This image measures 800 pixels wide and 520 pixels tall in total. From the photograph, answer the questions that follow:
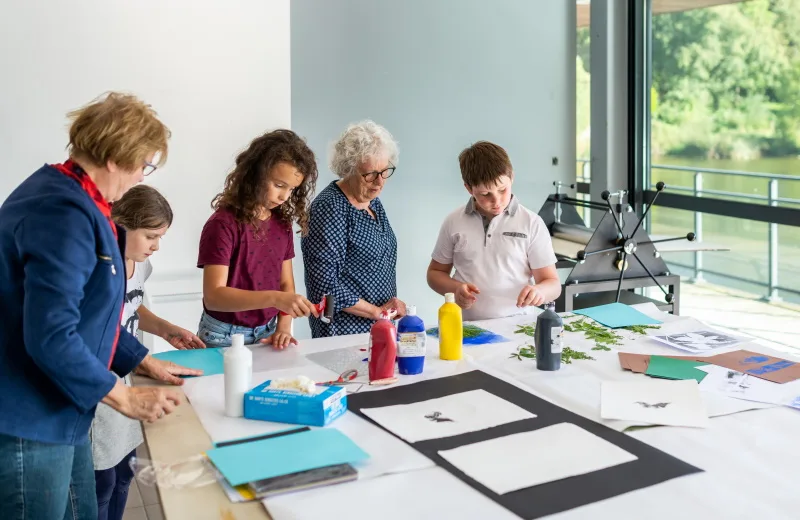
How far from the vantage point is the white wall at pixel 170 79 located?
306 cm

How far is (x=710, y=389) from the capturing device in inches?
76.1

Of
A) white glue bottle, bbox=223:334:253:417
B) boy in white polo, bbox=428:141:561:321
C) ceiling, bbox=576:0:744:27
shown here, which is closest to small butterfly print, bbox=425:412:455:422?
white glue bottle, bbox=223:334:253:417

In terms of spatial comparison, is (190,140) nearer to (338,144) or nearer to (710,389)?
(338,144)

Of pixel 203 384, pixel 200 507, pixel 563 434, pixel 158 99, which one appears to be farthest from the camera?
pixel 158 99

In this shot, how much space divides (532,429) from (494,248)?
1169 millimetres

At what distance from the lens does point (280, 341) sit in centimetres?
237

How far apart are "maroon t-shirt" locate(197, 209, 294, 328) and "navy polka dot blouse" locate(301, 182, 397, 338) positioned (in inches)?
4.2

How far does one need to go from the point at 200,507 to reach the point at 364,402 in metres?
0.57

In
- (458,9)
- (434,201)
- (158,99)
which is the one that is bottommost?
(434,201)

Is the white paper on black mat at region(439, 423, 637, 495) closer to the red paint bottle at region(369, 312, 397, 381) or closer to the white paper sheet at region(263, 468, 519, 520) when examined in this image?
the white paper sheet at region(263, 468, 519, 520)

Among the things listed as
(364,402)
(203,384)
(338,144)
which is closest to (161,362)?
(203,384)

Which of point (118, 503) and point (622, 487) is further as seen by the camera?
point (118, 503)

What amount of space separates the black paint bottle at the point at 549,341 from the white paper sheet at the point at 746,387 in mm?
363

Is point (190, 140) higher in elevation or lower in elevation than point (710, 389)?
higher
